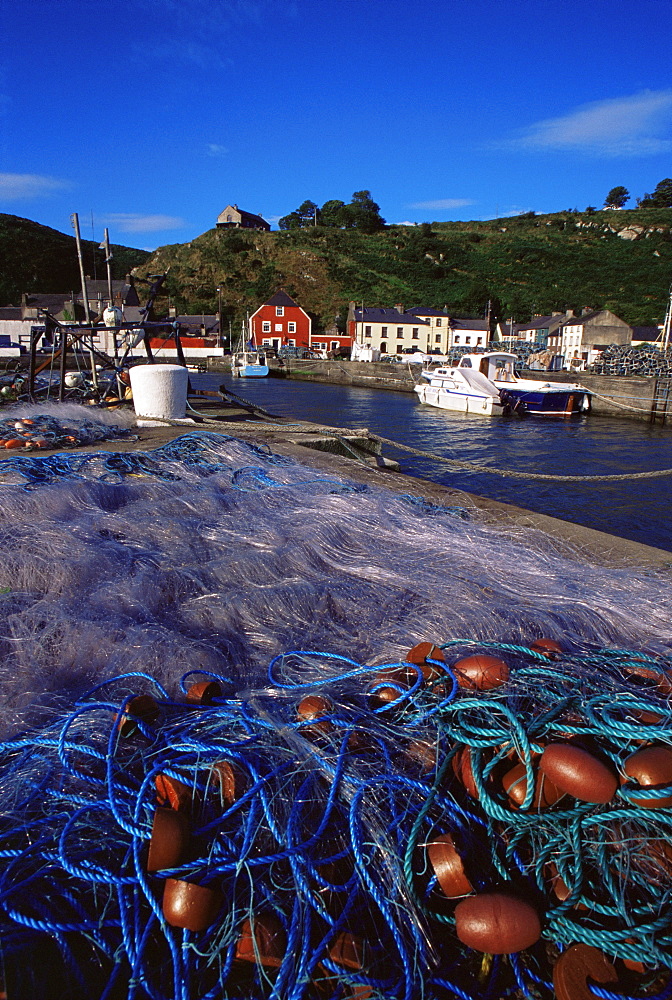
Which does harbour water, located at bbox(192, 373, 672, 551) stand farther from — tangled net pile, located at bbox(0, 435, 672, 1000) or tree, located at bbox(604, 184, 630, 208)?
tree, located at bbox(604, 184, 630, 208)

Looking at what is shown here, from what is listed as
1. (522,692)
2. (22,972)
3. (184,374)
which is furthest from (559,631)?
(184,374)

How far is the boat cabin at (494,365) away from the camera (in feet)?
111

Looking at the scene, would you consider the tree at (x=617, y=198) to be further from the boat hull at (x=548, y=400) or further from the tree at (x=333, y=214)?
the boat hull at (x=548, y=400)

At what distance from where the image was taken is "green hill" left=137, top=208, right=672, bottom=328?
97.1 meters

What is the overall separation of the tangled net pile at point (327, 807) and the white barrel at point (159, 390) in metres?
7.01

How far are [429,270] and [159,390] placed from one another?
10927 centimetres

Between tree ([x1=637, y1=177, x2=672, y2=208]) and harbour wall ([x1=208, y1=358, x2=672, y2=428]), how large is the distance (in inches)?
5497

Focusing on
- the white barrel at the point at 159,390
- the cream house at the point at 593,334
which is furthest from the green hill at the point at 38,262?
the white barrel at the point at 159,390

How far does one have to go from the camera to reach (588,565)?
4.64 m

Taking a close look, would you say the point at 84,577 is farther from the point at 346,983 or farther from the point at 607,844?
the point at 607,844

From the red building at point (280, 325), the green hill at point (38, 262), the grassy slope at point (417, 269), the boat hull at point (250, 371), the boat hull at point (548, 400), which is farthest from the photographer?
the green hill at point (38, 262)

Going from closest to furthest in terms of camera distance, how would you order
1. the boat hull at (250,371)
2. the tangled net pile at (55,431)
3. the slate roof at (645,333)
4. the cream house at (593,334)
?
the tangled net pile at (55,431), the boat hull at (250,371), the slate roof at (645,333), the cream house at (593,334)

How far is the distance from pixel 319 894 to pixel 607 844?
835 mm

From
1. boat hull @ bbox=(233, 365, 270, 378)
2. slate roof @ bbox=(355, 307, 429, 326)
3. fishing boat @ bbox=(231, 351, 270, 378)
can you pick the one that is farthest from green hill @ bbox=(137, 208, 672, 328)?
boat hull @ bbox=(233, 365, 270, 378)
